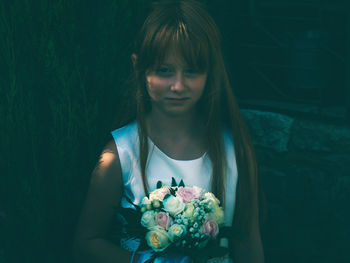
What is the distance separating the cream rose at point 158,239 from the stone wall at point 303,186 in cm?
193

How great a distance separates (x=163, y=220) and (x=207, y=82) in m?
0.81

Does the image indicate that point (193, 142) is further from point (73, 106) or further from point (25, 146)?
point (25, 146)

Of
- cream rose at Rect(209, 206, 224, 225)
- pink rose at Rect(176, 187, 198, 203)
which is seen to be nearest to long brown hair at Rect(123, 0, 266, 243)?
cream rose at Rect(209, 206, 224, 225)

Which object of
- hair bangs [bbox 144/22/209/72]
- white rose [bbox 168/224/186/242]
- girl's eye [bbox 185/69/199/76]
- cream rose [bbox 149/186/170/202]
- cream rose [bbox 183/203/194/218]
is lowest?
white rose [bbox 168/224/186/242]

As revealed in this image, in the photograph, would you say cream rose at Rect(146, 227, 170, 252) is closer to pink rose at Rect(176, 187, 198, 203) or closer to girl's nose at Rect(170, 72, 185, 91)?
pink rose at Rect(176, 187, 198, 203)

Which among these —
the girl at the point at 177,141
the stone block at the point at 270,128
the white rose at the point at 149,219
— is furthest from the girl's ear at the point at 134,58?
the stone block at the point at 270,128

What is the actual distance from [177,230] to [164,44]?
86 centimetres

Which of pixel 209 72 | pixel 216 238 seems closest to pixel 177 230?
pixel 216 238

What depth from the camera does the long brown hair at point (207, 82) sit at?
7.34ft

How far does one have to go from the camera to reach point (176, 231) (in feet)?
6.59

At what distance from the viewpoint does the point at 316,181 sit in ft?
12.0

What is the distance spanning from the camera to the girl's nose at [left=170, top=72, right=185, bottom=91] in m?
2.23

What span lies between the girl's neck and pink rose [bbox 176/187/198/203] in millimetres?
446

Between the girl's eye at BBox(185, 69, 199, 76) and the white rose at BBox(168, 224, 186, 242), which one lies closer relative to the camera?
the white rose at BBox(168, 224, 186, 242)
